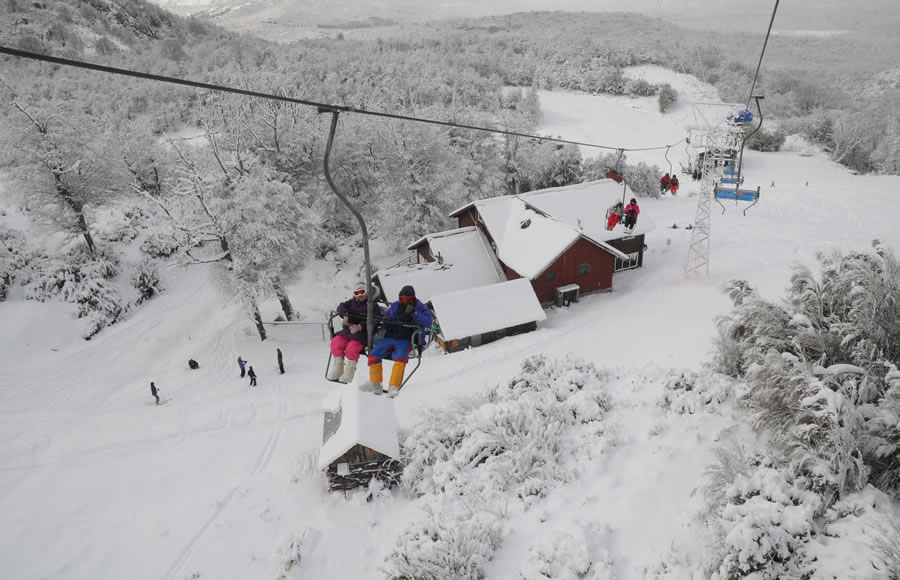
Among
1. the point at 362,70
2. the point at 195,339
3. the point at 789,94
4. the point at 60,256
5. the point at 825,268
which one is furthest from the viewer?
the point at 789,94

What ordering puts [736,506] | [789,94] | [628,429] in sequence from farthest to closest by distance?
[789,94] < [628,429] < [736,506]

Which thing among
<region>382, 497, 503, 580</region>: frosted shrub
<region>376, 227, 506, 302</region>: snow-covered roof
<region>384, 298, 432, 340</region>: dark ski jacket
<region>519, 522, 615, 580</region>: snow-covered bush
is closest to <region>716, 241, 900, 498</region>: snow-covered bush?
<region>519, 522, 615, 580</region>: snow-covered bush

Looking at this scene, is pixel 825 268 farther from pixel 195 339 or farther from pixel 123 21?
pixel 123 21

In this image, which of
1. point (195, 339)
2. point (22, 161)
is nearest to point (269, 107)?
point (22, 161)

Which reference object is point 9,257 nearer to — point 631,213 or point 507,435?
point 507,435

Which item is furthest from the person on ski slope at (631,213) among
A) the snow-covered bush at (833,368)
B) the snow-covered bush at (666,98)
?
the snow-covered bush at (666,98)

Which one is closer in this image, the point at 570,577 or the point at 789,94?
the point at 570,577

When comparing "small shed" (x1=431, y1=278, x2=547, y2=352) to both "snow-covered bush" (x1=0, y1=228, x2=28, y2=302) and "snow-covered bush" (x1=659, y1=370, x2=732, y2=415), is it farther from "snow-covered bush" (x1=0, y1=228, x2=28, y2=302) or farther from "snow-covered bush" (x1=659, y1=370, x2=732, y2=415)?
"snow-covered bush" (x1=0, y1=228, x2=28, y2=302)
